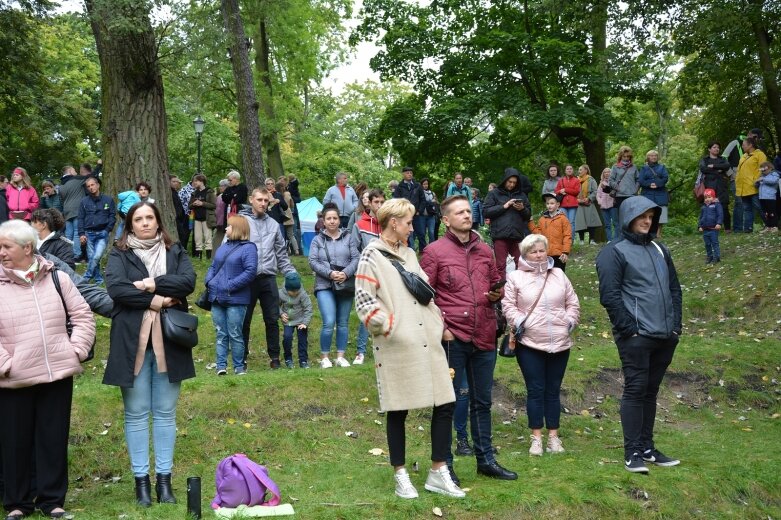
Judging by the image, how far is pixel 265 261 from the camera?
38.2 ft

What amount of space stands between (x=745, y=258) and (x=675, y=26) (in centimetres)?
501

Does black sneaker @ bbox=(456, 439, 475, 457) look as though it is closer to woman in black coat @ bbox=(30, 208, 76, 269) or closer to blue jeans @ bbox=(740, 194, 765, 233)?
woman in black coat @ bbox=(30, 208, 76, 269)

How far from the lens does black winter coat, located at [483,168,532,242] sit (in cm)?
1312

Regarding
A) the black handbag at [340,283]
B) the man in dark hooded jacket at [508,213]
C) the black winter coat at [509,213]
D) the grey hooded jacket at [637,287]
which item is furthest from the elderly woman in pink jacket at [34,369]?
the black winter coat at [509,213]

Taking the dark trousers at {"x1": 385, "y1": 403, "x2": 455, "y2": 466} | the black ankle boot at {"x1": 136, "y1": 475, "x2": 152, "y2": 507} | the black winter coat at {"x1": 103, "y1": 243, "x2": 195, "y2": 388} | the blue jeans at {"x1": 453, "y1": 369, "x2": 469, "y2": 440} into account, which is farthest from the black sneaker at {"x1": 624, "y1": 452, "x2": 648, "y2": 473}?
the black ankle boot at {"x1": 136, "y1": 475, "x2": 152, "y2": 507}

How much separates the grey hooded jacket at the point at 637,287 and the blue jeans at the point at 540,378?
0.95 meters

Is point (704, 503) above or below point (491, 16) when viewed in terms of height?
below

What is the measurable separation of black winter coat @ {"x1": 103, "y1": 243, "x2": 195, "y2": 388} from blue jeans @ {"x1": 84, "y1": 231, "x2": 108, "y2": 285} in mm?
10700

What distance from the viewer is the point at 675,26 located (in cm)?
1914

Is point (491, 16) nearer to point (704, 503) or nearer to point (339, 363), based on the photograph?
point (339, 363)

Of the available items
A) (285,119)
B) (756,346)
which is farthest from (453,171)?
(756,346)

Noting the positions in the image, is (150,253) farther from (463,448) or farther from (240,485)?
(463,448)

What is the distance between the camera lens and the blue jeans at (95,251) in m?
17.2

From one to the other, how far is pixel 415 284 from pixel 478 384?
1383 millimetres
